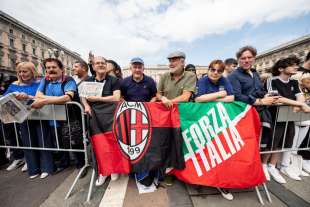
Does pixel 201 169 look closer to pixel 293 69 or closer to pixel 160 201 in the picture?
pixel 160 201

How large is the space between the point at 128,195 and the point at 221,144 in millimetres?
1619

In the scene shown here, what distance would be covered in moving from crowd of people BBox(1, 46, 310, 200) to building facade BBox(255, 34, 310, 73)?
162 ft

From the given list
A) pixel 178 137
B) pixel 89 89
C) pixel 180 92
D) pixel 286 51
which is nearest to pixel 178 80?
pixel 180 92

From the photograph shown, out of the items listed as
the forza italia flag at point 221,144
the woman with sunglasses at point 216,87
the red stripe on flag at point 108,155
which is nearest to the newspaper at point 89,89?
the red stripe on flag at point 108,155

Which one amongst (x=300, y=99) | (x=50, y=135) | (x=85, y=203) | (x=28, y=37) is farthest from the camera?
(x=28, y=37)

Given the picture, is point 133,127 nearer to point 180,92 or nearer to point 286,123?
point 180,92

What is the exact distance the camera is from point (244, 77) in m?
2.58

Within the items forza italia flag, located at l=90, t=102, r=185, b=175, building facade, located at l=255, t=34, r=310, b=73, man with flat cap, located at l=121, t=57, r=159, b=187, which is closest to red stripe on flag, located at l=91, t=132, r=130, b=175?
forza italia flag, located at l=90, t=102, r=185, b=175

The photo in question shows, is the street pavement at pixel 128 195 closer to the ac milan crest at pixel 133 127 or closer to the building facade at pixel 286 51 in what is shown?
the ac milan crest at pixel 133 127

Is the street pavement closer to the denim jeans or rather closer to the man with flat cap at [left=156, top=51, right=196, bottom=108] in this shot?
the denim jeans

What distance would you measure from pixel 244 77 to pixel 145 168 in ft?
7.48

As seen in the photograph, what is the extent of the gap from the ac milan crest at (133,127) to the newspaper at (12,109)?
1512 millimetres

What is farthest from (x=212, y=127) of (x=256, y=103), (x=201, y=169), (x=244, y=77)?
(x=244, y=77)

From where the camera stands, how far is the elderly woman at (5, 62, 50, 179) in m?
2.71
